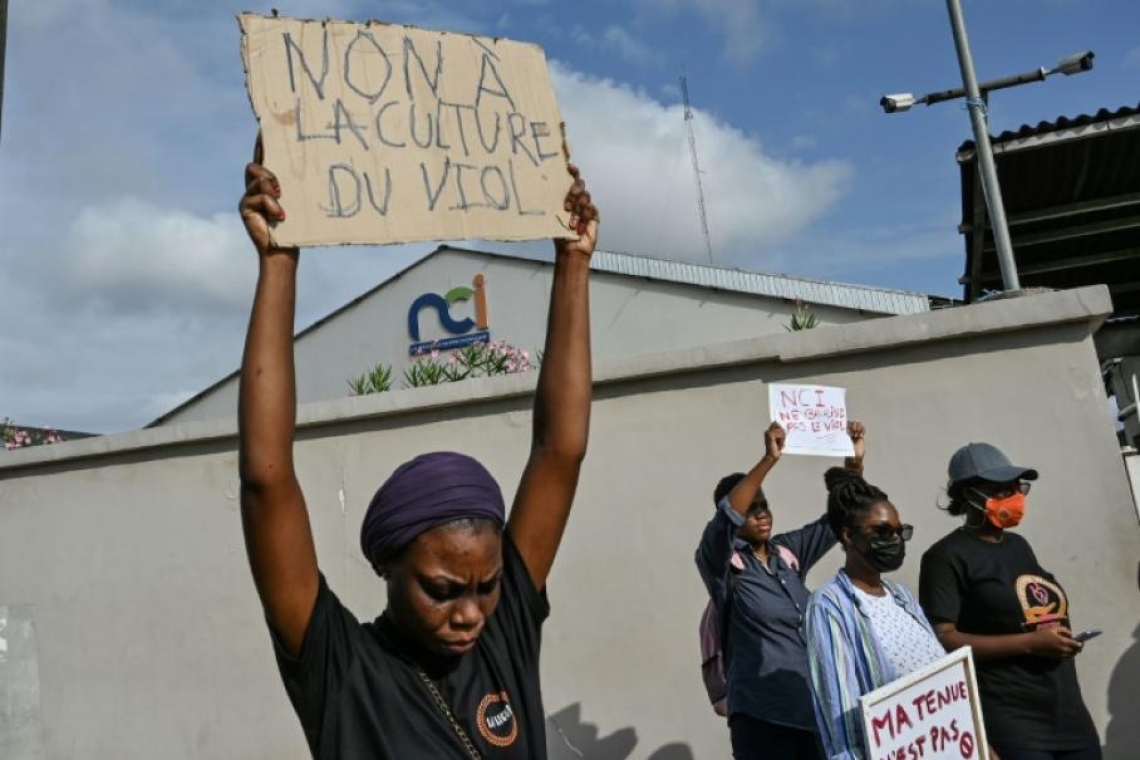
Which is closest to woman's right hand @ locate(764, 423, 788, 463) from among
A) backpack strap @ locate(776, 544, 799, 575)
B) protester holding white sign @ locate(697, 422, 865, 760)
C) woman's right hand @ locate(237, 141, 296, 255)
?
protester holding white sign @ locate(697, 422, 865, 760)

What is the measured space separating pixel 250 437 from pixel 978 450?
314 cm

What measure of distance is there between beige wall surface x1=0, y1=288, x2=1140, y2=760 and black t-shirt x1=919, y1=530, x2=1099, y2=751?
1778mm

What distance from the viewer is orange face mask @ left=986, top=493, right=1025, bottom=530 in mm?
3801

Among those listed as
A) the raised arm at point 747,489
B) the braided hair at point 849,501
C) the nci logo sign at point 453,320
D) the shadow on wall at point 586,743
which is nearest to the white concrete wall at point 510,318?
the nci logo sign at point 453,320

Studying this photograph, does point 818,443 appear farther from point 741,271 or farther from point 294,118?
point 741,271

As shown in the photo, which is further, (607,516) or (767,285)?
(767,285)

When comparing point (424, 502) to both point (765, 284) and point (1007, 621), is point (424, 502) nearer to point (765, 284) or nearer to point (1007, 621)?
point (1007, 621)

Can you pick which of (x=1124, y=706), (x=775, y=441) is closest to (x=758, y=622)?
(x=775, y=441)

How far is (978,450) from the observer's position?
156 inches

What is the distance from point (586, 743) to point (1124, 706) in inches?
113

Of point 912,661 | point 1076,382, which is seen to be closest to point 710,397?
point 1076,382

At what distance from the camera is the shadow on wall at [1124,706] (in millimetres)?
5080

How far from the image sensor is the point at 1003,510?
12.5 feet

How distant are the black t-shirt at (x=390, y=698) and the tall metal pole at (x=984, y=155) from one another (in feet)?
17.3
